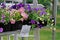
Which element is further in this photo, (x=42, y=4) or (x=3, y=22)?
(x=42, y=4)

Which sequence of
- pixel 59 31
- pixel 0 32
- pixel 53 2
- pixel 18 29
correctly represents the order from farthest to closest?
pixel 59 31
pixel 53 2
pixel 18 29
pixel 0 32

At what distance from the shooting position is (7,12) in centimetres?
149

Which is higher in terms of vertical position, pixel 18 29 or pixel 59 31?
pixel 18 29

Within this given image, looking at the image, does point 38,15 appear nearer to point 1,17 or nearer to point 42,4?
point 1,17

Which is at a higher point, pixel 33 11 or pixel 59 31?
pixel 33 11

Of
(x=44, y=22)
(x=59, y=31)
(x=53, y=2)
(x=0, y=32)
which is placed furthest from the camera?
(x=59, y=31)

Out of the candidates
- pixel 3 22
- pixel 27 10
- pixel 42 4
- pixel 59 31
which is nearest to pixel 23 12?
pixel 27 10

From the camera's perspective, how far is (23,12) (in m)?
Answer: 1.50

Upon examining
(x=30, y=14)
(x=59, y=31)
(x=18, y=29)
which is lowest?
(x=59, y=31)

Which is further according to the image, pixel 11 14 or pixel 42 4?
pixel 42 4

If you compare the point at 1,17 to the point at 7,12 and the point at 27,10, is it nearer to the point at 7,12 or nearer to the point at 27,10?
the point at 7,12

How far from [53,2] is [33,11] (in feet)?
1.85

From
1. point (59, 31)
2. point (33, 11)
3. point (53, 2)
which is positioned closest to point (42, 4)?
point (53, 2)

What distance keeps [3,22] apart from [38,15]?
1.03 ft
